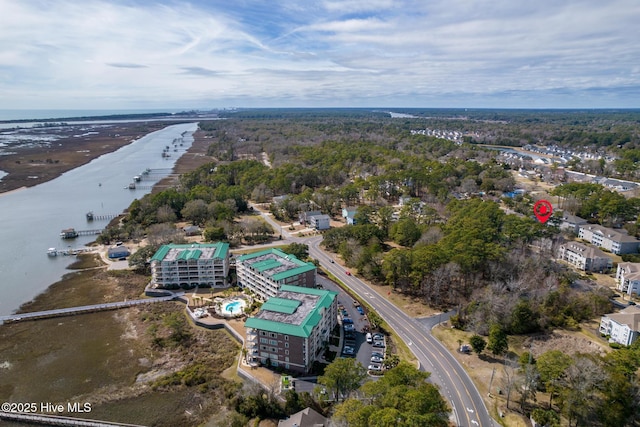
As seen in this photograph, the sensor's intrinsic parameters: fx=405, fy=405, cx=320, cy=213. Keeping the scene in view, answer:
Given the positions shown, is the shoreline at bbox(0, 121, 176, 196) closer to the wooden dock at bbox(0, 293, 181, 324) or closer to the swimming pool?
the wooden dock at bbox(0, 293, 181, 324)

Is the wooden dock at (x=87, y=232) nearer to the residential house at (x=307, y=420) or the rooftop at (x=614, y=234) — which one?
the residential house at (x=307, y=420)

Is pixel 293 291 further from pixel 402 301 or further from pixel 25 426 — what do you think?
pixel 25 426

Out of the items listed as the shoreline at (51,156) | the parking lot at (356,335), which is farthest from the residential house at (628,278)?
the shoreline at (51,156)

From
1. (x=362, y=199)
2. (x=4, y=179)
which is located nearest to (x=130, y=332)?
(x=362, y=199)

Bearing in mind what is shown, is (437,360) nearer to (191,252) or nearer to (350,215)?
(191,252)

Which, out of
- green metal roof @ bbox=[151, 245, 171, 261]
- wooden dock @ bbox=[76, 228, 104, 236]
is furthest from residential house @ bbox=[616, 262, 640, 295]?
wooden dock @ bbox=[76, 228, 104, 236]

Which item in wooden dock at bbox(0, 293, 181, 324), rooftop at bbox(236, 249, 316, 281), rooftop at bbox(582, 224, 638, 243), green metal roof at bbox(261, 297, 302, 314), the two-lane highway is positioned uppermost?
rooftop at bbox(236, 249, 316, 281)
